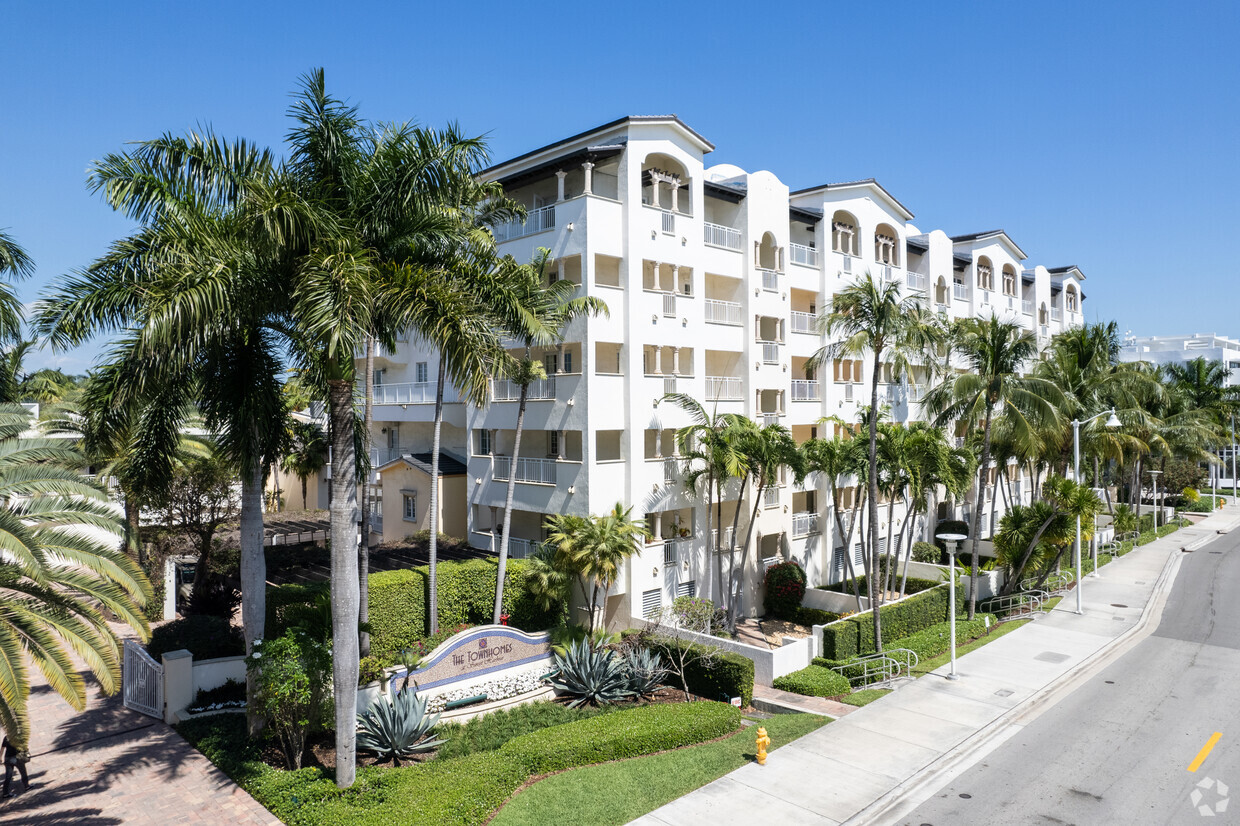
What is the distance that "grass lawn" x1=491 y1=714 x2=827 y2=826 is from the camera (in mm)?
13695

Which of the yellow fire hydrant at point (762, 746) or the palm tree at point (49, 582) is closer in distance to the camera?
the palm tree at point (49, 582)

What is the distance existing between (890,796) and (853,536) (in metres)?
22.2

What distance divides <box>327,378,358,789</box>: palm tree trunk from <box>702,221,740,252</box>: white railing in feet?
61.6

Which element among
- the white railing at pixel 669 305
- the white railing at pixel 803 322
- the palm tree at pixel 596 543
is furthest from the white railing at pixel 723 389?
the palm tree at pixel 596 543

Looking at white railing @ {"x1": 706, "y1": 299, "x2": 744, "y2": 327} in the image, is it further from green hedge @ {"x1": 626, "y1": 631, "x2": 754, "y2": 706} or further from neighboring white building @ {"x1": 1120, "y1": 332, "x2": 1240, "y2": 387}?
neighboring white building @ {"x1": 1120, "y1": 332, "x2": 1240, "y2": 387}

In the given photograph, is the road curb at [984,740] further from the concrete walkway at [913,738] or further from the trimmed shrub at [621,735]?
the trimmed shrub at [621,735]

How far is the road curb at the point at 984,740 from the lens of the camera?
47.6 feet

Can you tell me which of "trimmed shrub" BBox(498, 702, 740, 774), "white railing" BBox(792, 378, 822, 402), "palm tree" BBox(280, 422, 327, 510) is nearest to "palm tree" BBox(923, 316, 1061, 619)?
"white railing" BBox(792, 378, 822, 402)

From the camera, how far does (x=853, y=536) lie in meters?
36.2

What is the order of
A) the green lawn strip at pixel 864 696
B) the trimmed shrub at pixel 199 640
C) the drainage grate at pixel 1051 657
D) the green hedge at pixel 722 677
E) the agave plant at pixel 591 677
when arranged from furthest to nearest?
1. the drainage grate at pixel 1051 657
2. the green hedge at pixel 722 677
3. the green lawn strip at pixel 864 696
4. the agave plant at pixel 591 677
5. the trimmed shrub at pixel 199 640

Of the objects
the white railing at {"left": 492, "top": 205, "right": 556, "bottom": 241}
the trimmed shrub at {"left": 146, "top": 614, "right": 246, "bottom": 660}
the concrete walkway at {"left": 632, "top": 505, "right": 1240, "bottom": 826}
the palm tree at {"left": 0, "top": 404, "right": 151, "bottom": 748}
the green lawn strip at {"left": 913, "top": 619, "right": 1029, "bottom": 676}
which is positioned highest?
the white railing at {"left": 492, "top": 205, "right": 556, "bottom": 241}

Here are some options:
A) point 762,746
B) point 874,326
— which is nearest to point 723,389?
point 874,326

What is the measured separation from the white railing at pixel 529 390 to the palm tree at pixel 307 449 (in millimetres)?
6032

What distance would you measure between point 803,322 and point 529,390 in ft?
45.2
